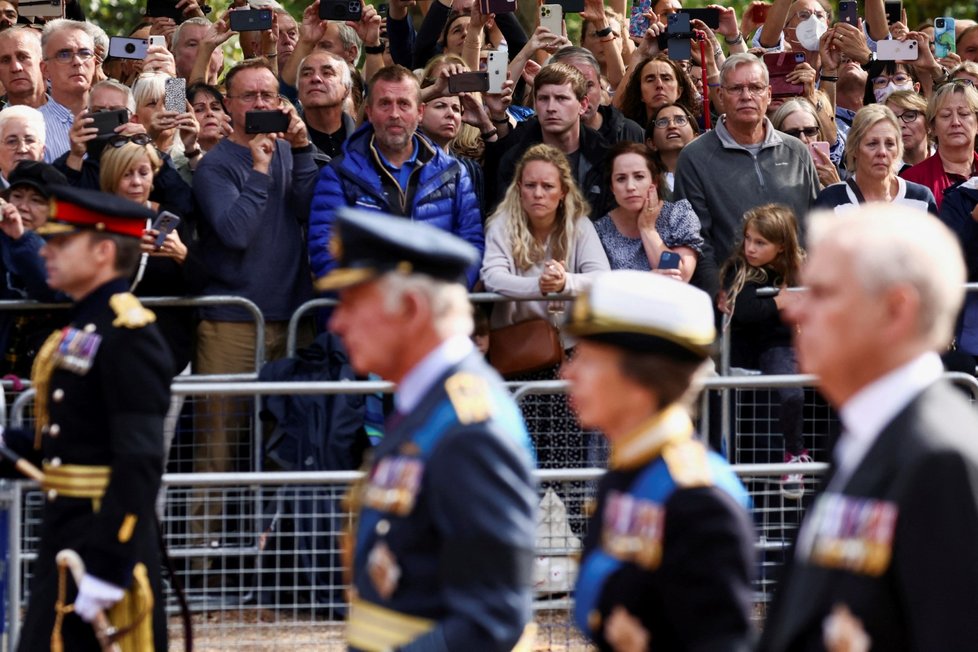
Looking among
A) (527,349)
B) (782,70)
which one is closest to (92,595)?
(527,349)

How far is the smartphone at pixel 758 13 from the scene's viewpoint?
1222 centimetres

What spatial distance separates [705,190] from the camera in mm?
8555

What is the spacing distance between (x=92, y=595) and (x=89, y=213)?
1.08 m

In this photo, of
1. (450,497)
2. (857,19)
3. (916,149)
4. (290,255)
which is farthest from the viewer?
(857,19)

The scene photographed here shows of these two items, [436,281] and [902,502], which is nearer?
[902,502]

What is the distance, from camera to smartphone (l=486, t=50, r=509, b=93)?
30.0 feet

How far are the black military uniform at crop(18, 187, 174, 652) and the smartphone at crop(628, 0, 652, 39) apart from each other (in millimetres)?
6476

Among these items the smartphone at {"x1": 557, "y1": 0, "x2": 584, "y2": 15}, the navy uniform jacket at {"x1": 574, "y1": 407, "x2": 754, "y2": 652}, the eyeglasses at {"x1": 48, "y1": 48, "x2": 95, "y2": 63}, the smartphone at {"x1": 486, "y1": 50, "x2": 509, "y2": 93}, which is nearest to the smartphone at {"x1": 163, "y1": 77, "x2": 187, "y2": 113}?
the eyeglasses at {"x1": 48, "y1": 48, "x2": 95, "y2": 63}

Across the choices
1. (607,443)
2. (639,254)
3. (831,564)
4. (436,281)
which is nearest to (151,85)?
(639,254)

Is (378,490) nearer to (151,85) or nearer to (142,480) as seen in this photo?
(142,480)

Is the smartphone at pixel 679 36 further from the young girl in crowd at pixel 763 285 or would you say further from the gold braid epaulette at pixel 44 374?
the gold braid epaulette at pixel 44 374

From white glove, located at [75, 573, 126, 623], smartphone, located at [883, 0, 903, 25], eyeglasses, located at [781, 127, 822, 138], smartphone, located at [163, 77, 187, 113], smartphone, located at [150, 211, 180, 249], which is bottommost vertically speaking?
white glove, located at [75, 573, 126, 623]

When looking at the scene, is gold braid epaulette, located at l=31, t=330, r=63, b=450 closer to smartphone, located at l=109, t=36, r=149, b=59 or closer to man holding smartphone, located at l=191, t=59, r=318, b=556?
man holding smartphone, located at l=191, t=59, r=318, b=556

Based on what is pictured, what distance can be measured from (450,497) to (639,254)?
5008 mm
